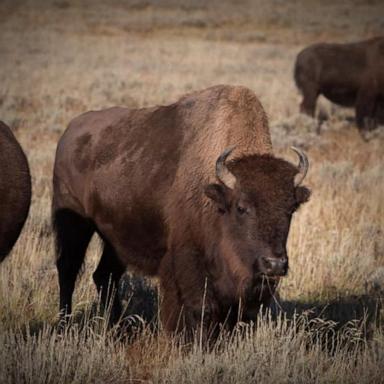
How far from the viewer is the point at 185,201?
5.62 m

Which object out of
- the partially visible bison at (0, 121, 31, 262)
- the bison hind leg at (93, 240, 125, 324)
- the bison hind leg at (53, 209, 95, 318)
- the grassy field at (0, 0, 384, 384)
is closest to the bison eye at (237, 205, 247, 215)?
the grassy field at (0, 0, 384, 384)

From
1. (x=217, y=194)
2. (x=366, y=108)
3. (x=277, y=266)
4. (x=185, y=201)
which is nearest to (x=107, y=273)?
(x=185, y=201)

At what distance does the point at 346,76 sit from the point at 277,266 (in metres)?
15.7

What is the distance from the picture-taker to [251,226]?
16.3ft

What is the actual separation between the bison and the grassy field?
337 mm

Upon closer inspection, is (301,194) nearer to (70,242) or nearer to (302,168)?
(302,168)

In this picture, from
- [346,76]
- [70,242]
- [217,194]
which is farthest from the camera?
[346,76]

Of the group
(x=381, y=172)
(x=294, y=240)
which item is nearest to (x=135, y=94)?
(x=381, y=172)

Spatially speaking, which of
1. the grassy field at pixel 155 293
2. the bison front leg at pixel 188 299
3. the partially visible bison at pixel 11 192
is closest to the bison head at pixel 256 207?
the bison front leg at pixel 188 299

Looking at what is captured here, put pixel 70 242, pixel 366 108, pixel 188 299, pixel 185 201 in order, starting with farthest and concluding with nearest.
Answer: pixel 366 108 < pixel 70 242 < pixel 185 201 < pixel 188 299

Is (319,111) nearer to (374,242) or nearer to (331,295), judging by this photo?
(374,242)

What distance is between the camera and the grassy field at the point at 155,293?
4.60 metres

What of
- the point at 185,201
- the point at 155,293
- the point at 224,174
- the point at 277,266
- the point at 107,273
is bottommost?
the point at 155,293

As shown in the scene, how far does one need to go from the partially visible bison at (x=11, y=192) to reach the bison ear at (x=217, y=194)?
4.64ft
